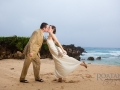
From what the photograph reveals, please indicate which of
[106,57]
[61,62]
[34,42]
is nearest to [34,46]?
[34,42]

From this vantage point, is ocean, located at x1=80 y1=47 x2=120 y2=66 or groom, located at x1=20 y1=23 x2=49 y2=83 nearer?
groom, located at x1=20 y1=23 x2=49 y2=83

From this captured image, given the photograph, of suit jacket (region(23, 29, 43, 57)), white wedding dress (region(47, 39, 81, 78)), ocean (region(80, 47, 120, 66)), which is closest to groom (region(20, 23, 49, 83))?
suit jacket (region(23, 29, 43, 57))

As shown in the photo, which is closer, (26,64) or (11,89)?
(11,89)

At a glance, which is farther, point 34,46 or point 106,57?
point 106,57

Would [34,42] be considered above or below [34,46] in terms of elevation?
above

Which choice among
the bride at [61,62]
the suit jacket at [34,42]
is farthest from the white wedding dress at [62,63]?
the suit jacket at [34,42]

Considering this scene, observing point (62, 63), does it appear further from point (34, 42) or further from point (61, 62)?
point (34, 42)

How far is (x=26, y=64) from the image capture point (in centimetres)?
644

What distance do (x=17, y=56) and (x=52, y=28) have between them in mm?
6737

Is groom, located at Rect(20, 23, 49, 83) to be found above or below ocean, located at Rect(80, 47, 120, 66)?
above

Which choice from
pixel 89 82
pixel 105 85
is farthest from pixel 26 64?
pixel 105 85

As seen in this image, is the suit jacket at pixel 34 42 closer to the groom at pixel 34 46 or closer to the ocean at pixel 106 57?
the groom at pixel 34 46

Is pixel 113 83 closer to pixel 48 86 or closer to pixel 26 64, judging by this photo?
pixel 48 86

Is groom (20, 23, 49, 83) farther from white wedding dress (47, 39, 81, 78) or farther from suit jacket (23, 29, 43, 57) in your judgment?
white wedding dress (47, 39, 81, 78)
